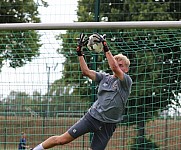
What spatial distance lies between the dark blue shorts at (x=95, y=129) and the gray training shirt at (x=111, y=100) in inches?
3.0

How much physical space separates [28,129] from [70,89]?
4.91ft

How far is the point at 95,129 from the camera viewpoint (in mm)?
6445

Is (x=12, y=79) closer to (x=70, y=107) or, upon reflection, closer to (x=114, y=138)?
(x=70, y=107)

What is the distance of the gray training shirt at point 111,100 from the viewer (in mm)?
6398

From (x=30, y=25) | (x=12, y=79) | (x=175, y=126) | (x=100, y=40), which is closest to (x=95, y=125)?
(x=100, y=40)

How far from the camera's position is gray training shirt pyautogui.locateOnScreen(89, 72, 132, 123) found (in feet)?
21.0

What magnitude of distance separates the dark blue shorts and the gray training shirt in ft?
0.25

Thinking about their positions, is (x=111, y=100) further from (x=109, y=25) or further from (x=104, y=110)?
(x=109, y=25)

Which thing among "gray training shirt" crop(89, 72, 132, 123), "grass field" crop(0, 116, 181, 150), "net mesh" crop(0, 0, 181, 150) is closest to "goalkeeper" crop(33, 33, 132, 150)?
"gray training shirt" crop(89, 72, 132, 123)

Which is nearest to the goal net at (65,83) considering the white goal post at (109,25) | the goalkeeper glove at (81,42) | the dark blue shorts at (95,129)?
the white goal post at (109,25)

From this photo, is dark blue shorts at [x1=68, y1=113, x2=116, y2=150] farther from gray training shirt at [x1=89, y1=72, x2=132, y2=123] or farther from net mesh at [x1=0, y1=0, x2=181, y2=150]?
net mesh at [x1=0, y1=0, x2=181, y2=150]

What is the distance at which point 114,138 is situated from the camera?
11.3 metres

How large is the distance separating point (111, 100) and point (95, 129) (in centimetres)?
41

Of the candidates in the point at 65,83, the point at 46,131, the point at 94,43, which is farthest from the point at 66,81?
the point at 94,43
